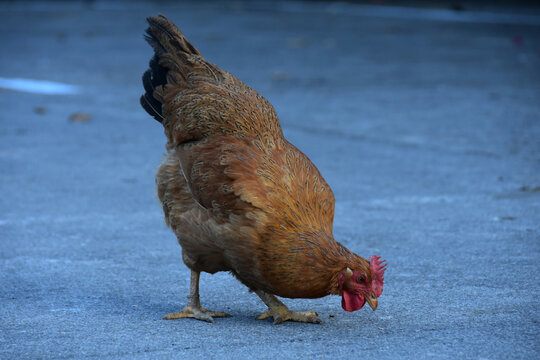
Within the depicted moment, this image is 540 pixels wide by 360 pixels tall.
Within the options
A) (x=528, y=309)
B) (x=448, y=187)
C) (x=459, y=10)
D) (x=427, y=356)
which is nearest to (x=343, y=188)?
(x=448, y=187)

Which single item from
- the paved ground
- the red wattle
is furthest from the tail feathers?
the red wattle

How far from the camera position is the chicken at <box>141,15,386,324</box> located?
3760mm

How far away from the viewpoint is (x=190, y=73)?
486 centimetres

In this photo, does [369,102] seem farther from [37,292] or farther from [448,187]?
[37,292]

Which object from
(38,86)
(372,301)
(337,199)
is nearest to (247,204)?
(372,301)

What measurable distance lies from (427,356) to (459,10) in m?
18.3

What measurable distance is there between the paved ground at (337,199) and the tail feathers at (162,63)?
105 centimetres

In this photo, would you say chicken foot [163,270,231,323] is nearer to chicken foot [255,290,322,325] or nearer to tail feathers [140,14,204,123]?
chicken foot [255,290,322,325]

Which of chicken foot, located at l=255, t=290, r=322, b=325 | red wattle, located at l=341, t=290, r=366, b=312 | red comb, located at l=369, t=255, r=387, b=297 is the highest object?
red comb, located at l=369, t=255, r=387, b=297

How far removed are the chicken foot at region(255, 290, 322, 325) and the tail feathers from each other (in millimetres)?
1382

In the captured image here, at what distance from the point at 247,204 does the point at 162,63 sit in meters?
1.50

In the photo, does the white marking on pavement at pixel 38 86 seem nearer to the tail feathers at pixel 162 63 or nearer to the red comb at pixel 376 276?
the tail feathers at pixel 162 63

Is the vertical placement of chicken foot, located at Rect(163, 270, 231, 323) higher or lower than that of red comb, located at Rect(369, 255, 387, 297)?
lower

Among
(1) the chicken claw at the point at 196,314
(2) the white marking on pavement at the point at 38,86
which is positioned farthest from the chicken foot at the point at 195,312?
(2) the white marking on pavement at the point at 38,86
